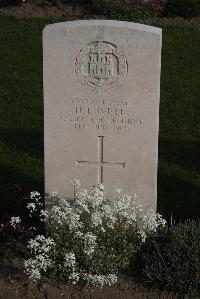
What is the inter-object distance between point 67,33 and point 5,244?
2.04 m

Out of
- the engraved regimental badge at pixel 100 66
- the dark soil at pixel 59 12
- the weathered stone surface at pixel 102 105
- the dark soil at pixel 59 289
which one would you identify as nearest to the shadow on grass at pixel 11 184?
the weathered stone surface at pixel 102 105

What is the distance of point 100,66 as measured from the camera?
19.9ft

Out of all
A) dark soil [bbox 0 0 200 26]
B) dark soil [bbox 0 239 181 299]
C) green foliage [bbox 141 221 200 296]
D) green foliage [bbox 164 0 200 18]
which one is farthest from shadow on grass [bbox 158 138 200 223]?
green foliage [bbox 164 0 200 18]

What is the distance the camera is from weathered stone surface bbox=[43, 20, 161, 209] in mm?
5969

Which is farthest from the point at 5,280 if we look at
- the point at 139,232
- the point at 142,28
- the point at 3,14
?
the point at 3,14

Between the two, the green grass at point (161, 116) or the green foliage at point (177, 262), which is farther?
the green grass at point (161, 116)

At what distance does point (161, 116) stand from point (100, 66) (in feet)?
13.2

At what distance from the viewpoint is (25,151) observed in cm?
870

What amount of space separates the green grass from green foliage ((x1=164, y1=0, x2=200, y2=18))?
0.75 m

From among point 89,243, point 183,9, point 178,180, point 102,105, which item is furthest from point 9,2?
point 89,243

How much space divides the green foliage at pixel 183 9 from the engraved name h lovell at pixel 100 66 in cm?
949

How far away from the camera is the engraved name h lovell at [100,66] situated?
19.7ft

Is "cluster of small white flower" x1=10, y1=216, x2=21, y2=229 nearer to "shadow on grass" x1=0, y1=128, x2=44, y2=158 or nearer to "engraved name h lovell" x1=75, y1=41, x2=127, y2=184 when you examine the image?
"engraved name h lovell" x1=75, y1=41, x2=127, y2=184

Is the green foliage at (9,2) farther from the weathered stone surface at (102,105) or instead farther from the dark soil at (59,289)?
the dark soil at (59,289)
